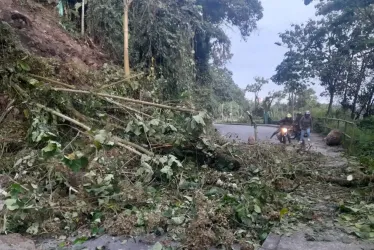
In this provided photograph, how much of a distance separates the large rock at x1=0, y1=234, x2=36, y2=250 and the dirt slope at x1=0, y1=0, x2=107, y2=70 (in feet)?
16.2

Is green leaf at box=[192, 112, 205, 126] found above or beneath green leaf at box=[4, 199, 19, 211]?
above

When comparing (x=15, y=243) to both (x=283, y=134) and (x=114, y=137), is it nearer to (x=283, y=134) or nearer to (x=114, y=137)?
(x=114, y=137)

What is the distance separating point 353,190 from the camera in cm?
427

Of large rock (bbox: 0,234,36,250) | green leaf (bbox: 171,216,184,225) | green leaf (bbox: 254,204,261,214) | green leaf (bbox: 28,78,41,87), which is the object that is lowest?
large rock (bbox: 0,234,36,250)

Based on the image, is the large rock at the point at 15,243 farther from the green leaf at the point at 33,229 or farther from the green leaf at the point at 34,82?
the green leaf at the point at 34,82

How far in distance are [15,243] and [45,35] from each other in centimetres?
591

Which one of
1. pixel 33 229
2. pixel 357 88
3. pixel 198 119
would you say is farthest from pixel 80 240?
pixel 357 88

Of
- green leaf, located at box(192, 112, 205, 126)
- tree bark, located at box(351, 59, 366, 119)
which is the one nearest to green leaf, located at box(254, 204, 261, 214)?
green leaf, located at box(192, 112, 205, 126)

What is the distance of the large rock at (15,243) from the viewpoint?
276 cm

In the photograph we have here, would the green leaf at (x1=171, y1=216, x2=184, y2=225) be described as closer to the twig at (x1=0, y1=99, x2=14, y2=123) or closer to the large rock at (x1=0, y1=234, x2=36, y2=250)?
the large rock at (x1=0, y1=234, x2=36, y2=250)

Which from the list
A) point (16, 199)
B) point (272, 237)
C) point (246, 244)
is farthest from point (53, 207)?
point (272, 237)

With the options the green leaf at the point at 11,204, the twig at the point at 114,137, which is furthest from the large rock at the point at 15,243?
the twig at the point at 114,137

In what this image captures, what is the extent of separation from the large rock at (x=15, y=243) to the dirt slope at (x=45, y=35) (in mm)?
4943

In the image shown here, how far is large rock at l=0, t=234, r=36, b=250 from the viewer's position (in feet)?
9.04
